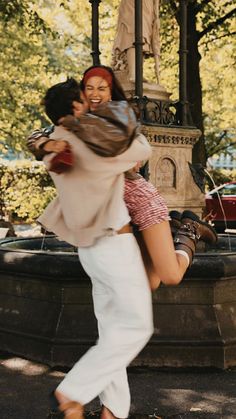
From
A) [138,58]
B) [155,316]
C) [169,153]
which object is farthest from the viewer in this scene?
[169,153]

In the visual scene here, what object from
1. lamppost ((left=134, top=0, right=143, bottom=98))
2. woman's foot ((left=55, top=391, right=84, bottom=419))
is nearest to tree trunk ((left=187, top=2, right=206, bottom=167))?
lamppost ((left=134, top=0, right=143, bottom=98))

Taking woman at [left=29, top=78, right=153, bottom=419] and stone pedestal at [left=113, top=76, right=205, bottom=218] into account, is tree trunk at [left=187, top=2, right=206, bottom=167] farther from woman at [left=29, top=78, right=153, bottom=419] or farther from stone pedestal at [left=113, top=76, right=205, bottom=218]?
woman at [left=29, top=78, right=153, bottom=419]

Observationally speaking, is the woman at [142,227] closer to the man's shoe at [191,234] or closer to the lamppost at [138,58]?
the man's shoe at [191,234]

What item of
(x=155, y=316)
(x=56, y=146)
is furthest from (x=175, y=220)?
(x=155, y=316)

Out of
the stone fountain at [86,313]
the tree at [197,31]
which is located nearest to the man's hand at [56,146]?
the stone fountain at [86,313]

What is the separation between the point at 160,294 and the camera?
489 centimetres

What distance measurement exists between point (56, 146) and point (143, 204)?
1.77 feet

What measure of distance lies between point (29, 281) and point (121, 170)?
2498 millimetres

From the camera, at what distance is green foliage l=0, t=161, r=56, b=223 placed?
16.1 meters

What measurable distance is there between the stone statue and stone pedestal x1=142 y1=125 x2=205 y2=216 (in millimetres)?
950

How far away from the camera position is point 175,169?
702 cm

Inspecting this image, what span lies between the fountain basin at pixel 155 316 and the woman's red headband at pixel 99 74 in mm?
1828

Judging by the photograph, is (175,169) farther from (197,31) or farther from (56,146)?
(197,31)

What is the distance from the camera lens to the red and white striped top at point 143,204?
3.10 m
